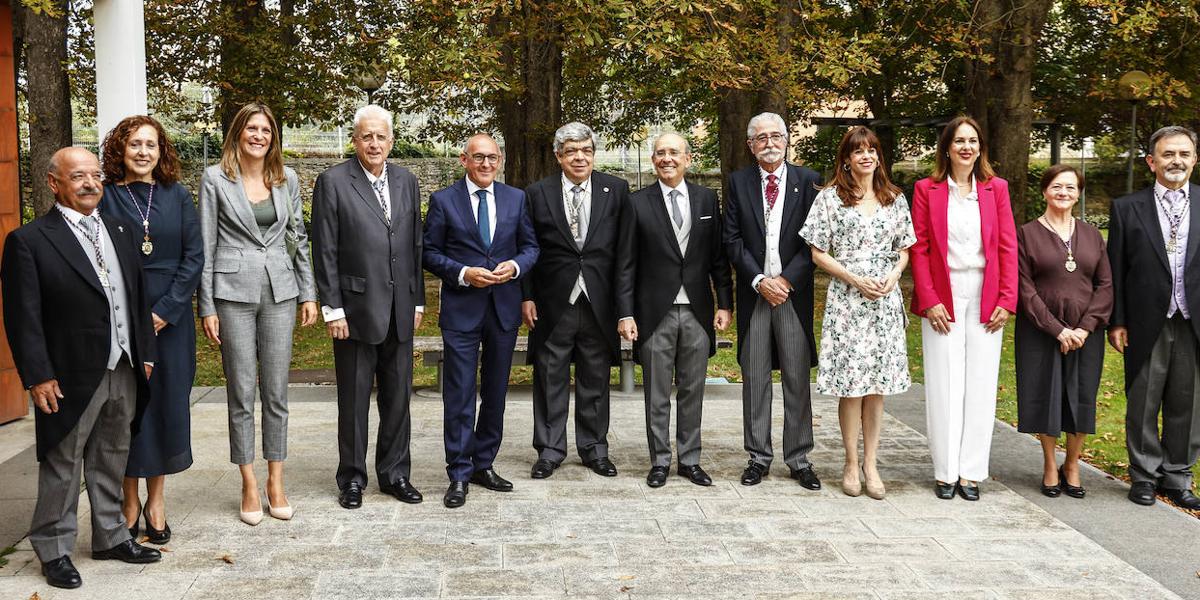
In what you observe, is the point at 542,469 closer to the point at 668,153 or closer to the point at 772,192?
the point at 668,153

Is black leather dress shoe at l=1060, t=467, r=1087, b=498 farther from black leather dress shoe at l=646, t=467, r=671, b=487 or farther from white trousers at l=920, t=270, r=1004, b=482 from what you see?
black leather dress shoe at l=646, t=467, r=671, b=487

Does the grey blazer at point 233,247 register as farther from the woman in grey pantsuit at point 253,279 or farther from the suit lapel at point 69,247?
the suit lapel at point 69,247

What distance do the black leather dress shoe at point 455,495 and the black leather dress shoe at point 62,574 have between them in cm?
182

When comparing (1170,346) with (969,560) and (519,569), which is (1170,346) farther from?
(519,569)

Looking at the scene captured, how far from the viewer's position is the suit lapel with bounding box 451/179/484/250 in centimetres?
600

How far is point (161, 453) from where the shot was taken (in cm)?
507

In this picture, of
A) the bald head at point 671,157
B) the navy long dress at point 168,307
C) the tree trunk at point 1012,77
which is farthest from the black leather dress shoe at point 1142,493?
the tree trunk at point 1012,77

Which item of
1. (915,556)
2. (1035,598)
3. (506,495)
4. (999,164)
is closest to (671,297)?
(506,495)

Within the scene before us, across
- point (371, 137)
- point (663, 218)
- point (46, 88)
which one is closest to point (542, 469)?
point (663, 218)

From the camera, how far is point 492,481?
20.0 feet

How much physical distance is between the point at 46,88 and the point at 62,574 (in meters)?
8.05

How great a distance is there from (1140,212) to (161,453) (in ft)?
17.1

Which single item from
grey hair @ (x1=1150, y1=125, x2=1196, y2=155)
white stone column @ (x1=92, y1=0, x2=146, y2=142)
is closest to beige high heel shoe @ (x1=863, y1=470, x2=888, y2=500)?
grey hair @ (x1=1150, y1=125, x2=1196, y2=155)

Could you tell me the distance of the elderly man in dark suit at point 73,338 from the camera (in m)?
4.39
